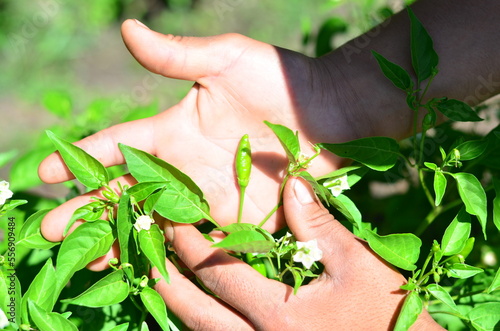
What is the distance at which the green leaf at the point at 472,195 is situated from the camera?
4.56ft

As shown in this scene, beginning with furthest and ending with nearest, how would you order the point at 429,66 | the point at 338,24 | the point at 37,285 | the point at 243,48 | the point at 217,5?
the point at 217,5
the point at 338,24
the point at 243,48
the point at 429,66
the point at 37,285

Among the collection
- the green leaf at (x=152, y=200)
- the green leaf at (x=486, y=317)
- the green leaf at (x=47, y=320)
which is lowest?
the green leaf at (x=486, y=317)

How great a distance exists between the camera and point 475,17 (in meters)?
1.92

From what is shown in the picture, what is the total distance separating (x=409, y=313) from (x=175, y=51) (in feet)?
3.46

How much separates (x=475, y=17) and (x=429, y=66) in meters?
0.42

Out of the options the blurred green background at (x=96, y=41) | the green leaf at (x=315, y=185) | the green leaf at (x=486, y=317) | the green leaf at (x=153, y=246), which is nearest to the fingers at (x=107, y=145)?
the green leaf at (x=153, y=246)

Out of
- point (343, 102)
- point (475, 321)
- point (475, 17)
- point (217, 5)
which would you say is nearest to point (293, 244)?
point (475, 321)

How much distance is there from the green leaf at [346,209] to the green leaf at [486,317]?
14.1 inches

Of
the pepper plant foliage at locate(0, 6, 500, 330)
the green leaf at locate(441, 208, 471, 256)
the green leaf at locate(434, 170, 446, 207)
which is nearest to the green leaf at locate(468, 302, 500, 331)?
the pepper plant foliage at locate(0, 6, 500, 330)

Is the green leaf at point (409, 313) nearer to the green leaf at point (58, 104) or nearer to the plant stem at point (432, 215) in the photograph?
the plant stem at point (432, 215)

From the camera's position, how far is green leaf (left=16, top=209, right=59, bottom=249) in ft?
5.18

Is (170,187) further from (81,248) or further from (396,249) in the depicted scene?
(396,249)

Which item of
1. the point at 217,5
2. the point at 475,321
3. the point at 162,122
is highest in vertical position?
the point at 217,5

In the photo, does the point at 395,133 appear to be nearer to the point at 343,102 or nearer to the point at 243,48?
the point at 343,102
